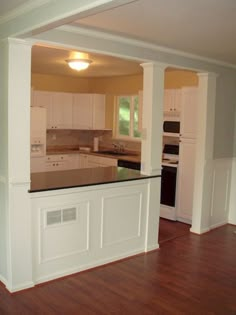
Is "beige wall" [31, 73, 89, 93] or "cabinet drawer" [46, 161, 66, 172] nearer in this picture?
"cabinet drawer" [46, 161, 66, 172]

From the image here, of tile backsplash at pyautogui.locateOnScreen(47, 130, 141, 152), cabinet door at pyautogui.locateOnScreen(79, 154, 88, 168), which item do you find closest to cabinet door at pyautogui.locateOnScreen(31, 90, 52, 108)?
tile backsplash at pyautogui.locateOnScreen(47, 130, 141, 152)

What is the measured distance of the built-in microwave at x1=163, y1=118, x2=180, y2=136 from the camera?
5.91 metres

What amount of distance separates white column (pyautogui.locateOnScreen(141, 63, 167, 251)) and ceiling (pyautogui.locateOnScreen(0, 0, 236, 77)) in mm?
367

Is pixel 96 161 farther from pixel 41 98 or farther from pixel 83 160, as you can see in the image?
pixel 41 98

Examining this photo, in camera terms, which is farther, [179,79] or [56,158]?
[56,158]

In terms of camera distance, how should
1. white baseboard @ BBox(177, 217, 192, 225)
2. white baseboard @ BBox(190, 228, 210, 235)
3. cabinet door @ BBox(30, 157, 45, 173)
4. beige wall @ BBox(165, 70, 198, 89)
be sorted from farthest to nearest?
1. cabinet door @ BBox(30, 157, 45, 173)
2. beige wall @ BBox(165, 70, 198, 89)
3. white baseboard @ BBox(177, 217, 192, 225)
4. white baseboard @ BBox(190, 228, 210, 235)

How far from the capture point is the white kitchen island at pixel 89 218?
3619mm

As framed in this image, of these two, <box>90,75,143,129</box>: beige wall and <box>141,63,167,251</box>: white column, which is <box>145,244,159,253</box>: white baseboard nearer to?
<box>141,63,167,251</box>: white column

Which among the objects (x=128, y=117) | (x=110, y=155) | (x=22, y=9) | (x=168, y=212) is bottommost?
(x=168, y=212)

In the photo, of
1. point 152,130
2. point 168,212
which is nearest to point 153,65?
point 152,130

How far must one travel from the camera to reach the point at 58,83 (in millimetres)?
7809

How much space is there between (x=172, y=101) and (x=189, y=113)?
461 millimetres

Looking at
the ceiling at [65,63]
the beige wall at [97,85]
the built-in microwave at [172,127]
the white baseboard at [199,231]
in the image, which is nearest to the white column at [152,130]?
the ceiling at [65,63]

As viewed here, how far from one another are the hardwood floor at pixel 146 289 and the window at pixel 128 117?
10.7ft
